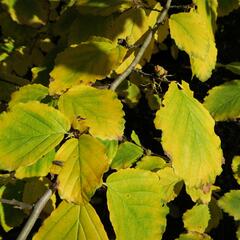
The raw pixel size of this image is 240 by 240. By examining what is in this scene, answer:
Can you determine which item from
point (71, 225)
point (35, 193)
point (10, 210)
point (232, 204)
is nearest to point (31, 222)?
point (71, 225)

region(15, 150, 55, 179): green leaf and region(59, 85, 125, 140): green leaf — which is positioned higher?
region(59, 85, 125, 140): green leaf

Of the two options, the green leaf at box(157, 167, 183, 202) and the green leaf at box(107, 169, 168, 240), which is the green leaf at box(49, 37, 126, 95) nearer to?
the green leaf at box(107, 169, 168, 240)

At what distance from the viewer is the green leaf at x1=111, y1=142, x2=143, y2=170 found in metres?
1.07

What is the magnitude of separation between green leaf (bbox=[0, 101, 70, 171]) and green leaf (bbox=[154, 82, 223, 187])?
16 cm

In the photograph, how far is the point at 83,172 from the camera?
0.63m

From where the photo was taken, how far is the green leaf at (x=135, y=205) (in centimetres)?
75

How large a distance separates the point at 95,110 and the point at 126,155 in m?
0.41

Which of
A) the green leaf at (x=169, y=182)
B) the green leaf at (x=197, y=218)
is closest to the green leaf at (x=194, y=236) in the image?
the green leaf at (x=197, y=218)

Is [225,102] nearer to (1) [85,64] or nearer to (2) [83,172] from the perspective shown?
(1) [85,64]

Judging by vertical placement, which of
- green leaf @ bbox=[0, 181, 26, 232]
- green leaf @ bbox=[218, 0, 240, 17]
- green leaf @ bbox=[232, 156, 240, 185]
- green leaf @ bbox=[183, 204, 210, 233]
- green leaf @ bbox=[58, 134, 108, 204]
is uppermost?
green leaf @ bbox=[218, 0, 240, 17]

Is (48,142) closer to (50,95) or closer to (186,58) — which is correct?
(50,95)

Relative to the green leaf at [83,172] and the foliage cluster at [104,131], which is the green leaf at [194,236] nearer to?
the foliage cluster at [104,131]

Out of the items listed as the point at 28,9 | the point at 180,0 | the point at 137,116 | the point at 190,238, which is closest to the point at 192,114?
the point at 190,238

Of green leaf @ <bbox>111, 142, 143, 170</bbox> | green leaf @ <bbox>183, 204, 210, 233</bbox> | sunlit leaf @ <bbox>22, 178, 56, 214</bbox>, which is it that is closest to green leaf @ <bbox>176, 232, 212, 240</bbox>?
green leaf @ <bbox>183, 204, 210, 233</bbox>
